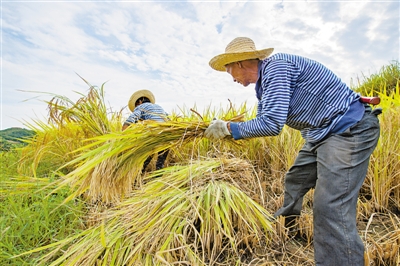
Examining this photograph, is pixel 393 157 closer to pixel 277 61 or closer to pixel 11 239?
pixel 277 61

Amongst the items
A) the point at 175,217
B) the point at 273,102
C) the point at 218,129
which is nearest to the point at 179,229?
the point at 175,217

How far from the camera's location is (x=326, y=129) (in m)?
1.49

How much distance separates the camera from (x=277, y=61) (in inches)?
58.7

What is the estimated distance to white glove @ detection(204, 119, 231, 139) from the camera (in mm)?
1592

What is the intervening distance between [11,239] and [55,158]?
72.5 inches

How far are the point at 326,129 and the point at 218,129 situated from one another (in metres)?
0.58

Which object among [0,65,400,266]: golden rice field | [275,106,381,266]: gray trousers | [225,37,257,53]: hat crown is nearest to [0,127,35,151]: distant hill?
[0,65,400,266]: golden rice field

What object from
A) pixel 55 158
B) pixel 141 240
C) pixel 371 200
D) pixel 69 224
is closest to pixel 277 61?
pixel 141 240

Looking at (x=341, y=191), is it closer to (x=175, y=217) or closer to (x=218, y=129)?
(x=218, y=129)

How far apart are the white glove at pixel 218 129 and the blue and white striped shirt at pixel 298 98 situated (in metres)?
0.06

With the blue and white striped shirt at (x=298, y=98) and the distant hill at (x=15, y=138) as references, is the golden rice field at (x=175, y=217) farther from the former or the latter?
the distant hill at (x=15, y=138)

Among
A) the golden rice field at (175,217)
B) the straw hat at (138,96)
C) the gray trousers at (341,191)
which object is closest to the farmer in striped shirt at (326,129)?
the gray trousers at (341,191)

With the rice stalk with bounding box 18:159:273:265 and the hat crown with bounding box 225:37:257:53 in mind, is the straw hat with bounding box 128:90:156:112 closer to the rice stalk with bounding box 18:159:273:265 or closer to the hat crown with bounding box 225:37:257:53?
the rice stalk with bounding box 18:159:273:265

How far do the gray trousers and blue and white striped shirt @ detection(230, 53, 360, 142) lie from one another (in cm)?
11
